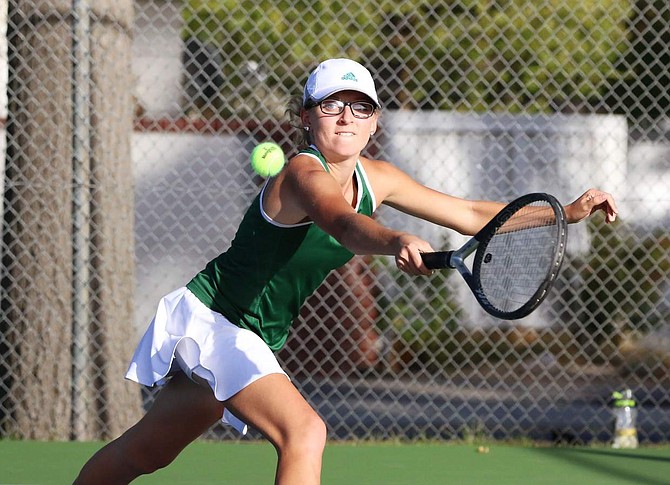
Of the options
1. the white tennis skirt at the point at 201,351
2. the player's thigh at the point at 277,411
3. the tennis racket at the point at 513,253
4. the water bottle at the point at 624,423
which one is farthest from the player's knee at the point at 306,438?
the water bottle at the point at 624,423

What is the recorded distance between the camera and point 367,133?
3.48 metres

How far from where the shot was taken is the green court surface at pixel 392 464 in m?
5.10

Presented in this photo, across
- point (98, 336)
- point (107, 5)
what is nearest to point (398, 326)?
point (98, 336)

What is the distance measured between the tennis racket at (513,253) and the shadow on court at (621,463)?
95.6 inches

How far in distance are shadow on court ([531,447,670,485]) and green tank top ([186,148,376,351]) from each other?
225 centimetres

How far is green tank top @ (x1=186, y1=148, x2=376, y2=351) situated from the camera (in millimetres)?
3402

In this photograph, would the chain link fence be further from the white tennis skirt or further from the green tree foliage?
the white tennis skirt

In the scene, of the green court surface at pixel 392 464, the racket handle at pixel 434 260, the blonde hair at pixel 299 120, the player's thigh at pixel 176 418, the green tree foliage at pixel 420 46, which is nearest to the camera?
the racket handle at pixel 434 260

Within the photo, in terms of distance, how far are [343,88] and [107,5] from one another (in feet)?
10.4

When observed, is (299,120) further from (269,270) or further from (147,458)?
(147,458)

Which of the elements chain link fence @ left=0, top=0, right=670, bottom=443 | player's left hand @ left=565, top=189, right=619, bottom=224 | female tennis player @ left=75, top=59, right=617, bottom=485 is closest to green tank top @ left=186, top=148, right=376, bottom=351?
female tennis player @ left=75, top=59, right=617, bottom=485

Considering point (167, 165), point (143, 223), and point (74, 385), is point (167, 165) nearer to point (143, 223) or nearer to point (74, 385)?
point (143, 223)

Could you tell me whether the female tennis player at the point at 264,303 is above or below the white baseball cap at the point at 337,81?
below

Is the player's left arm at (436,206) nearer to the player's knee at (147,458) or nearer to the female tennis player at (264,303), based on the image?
the female tennis player at (264,303)
